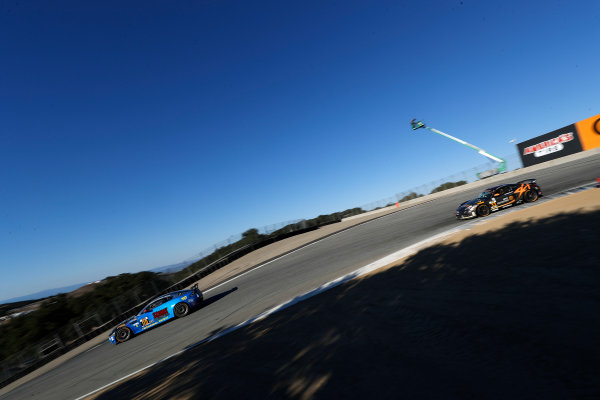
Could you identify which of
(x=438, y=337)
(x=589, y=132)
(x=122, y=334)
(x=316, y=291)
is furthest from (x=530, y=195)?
(x=589, y=132)

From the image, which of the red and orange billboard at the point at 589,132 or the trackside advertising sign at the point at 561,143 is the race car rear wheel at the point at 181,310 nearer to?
Result: the trackside advertising sign at the point at 561,143

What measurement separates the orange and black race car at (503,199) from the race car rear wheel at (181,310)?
1334 cm

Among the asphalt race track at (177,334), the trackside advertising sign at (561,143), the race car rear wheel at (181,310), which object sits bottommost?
the asphalt race track at (177,334)

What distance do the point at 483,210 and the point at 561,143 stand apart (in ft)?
84.0

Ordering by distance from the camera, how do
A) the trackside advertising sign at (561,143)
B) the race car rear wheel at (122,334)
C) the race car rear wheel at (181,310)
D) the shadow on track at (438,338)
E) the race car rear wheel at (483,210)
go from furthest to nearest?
the trackside advertising sign at (561,143) < the race car rear wheel at (483,210) < the race car rear wheel at (181,310) < the race car rear wheel at (122,334) < the shadow on track at (438,338)

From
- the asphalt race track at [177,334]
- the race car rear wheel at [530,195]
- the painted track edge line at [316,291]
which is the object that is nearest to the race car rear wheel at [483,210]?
the race car rear wheel at [530,195]

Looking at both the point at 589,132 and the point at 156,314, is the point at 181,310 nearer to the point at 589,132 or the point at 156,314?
the point at 156,314

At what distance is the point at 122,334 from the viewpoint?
36.0ft

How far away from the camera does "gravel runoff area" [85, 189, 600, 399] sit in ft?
10.0

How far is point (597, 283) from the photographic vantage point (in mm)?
4191

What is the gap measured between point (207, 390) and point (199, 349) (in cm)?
259

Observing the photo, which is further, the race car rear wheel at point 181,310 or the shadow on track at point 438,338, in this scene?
the race car rear wheel at point 181,310

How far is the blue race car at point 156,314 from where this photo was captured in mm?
11000

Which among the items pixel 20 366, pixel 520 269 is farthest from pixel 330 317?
pixel 20 366
